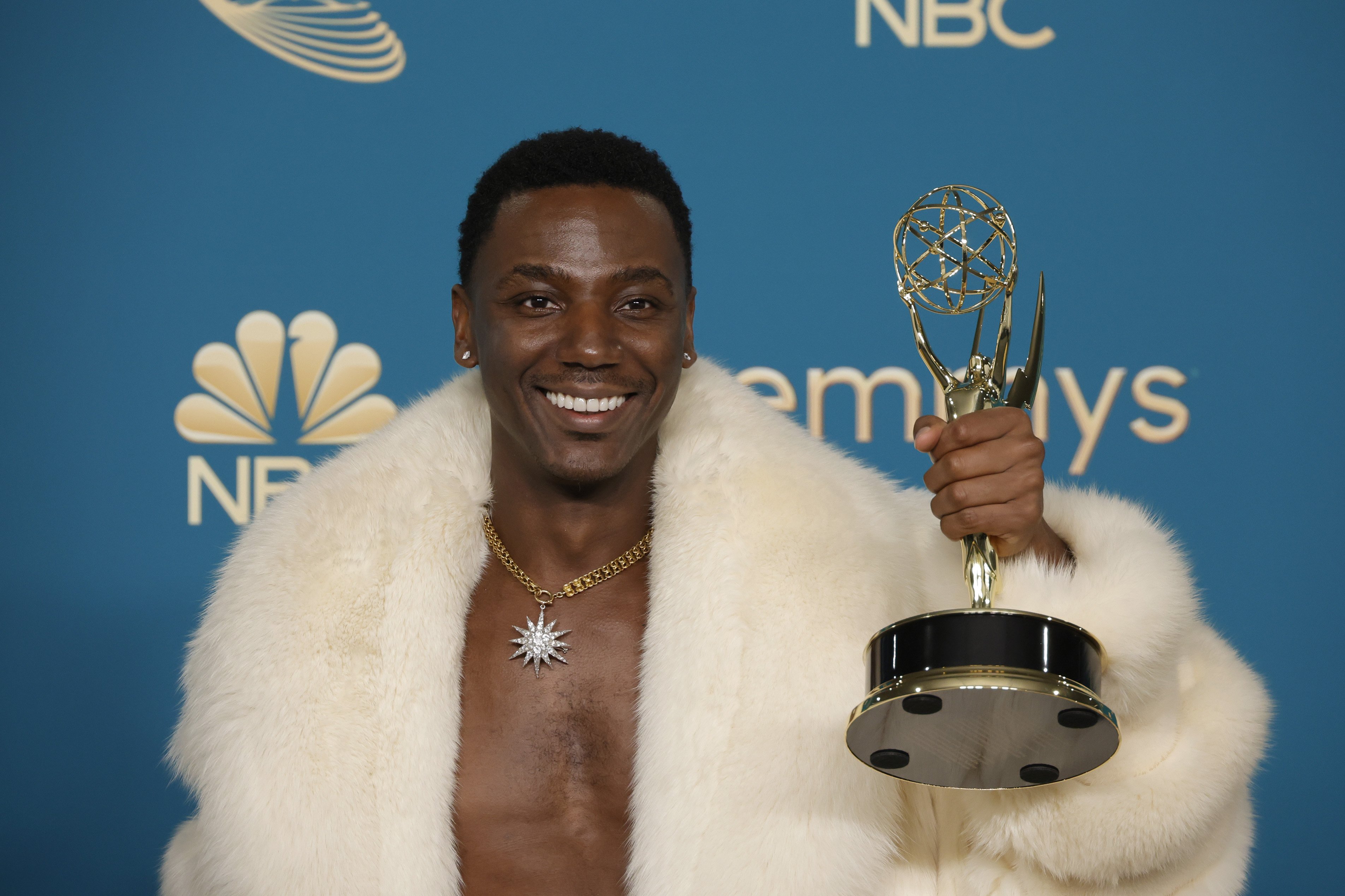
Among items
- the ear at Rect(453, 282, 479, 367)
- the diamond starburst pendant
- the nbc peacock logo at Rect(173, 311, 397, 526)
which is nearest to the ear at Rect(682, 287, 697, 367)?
the ear at Rect(453, 282, 479, 367)

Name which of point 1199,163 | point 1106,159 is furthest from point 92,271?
point 1199,163

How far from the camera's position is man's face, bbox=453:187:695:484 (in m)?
2.15

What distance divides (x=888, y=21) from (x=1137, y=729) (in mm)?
2142

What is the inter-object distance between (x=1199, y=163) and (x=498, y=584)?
6.91ft

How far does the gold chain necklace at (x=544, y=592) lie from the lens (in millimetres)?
2271

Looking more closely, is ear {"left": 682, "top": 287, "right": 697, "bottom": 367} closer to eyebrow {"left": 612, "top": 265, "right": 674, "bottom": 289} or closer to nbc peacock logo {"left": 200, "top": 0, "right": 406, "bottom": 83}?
eyebrow {"left": 612, "top": 265, "right": 674, "bottom": 289}

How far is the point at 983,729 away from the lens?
152 cm

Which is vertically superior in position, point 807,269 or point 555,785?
point 807,269

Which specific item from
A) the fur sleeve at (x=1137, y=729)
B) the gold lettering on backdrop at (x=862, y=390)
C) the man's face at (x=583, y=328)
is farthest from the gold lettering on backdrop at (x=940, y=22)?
the fur sleeve at (x=1137, y=729)

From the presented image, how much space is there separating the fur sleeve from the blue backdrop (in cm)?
132

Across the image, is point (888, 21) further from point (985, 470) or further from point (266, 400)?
point (985, 470)

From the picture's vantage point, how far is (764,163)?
3289 mm

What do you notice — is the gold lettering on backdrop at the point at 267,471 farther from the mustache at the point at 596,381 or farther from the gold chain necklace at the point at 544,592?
the mustache at the point at 596,381

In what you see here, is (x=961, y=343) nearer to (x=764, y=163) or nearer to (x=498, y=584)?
(x=764, y=163)
